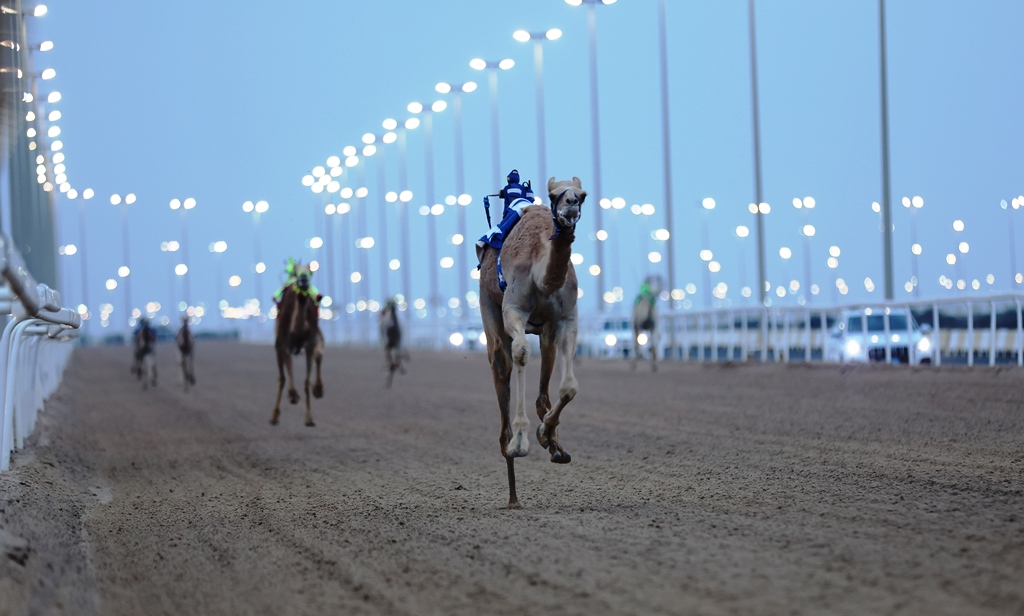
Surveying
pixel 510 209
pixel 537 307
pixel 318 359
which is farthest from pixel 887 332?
pixel 537 307

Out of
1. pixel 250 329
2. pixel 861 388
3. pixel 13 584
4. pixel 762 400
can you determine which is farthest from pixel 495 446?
pixel 250 329

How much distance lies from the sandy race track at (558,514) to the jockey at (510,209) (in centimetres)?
197

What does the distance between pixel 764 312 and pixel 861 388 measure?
417 inches

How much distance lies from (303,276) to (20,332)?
737cm

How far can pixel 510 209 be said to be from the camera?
10281mm

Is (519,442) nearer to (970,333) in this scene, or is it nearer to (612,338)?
(970,333)

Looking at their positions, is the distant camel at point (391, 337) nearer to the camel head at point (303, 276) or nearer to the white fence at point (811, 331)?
the white fence at point (811, 331)

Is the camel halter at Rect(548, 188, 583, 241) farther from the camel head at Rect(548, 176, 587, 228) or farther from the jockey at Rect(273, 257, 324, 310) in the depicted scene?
the jockey at Rect(273, 257, 324, 310)

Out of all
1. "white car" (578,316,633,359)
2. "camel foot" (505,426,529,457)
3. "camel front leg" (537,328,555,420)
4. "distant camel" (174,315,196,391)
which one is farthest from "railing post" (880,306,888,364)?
"white car" (578,316,633,359)

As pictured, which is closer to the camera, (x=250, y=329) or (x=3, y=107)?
(x=3, y=107)

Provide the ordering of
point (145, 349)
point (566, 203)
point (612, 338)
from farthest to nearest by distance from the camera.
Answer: point (612, 338) → point (145, 349) → point (566, 203)

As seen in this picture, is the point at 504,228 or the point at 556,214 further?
the point at 504,228

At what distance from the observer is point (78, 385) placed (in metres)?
34.7

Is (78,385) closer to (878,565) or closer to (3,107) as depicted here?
(3,107)
